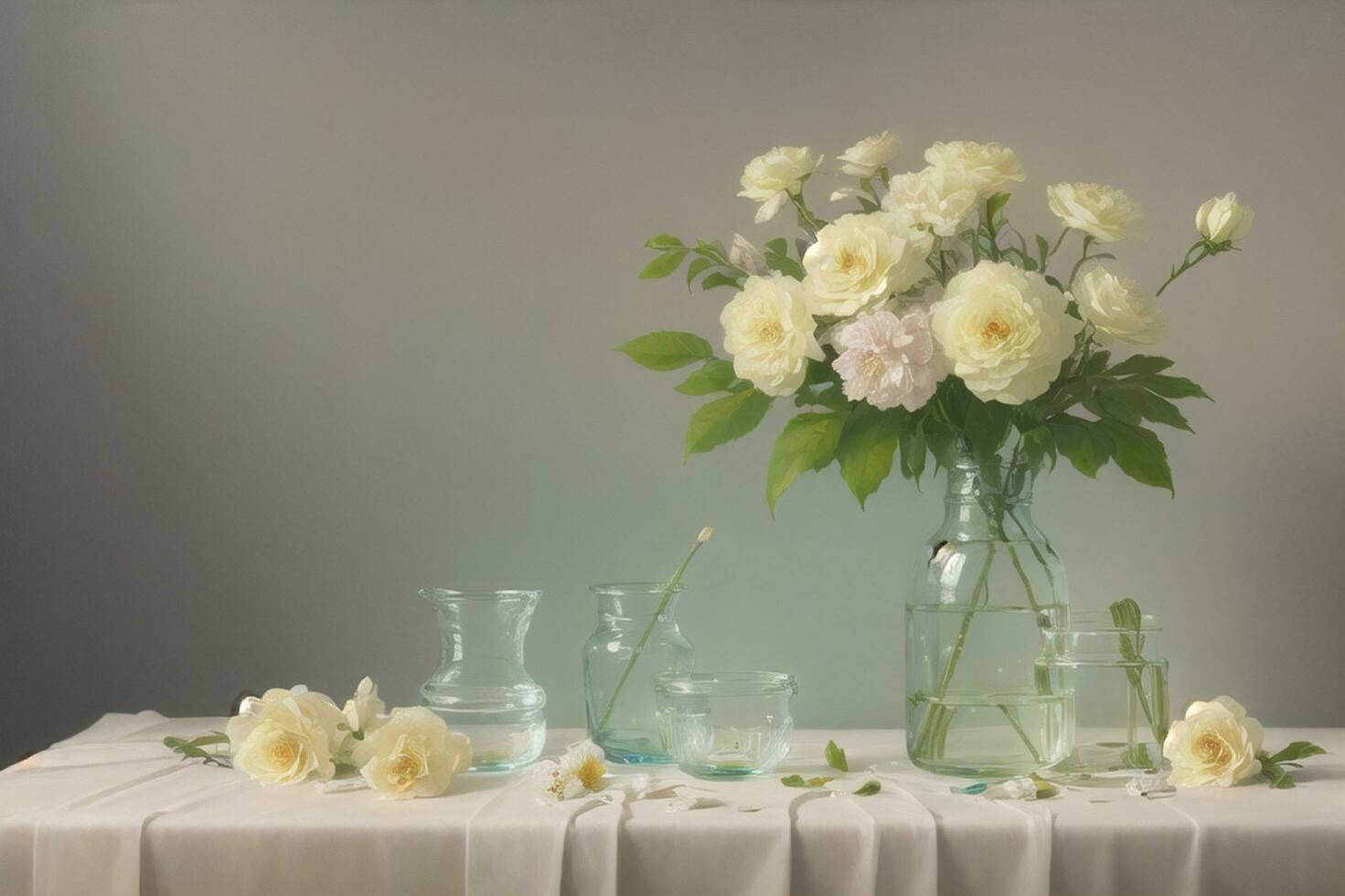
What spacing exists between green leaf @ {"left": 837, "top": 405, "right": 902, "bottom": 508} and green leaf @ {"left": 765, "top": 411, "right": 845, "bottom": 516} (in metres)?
0.02

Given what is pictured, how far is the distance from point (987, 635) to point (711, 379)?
0.36 meters

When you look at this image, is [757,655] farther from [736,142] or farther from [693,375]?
[736,142]

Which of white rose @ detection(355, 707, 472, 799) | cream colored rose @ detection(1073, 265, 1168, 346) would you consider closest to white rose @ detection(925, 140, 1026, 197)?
cream colored rose @ detection(1073, 265, 1168, 346)

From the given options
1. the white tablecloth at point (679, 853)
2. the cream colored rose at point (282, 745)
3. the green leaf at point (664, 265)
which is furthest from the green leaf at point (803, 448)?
the cream colored rose at point (282, 745)

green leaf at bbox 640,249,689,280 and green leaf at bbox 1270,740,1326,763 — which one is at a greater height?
green leaf at bbox 640,249,689,280

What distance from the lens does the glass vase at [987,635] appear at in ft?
3.70

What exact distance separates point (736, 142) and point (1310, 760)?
92 centimetres

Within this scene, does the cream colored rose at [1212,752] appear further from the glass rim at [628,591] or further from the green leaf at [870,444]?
the glass rim at [628,591]

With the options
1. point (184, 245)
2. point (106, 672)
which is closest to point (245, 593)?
point (106, 672)

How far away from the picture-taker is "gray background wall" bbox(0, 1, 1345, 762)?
149cm

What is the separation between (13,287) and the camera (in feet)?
4.94

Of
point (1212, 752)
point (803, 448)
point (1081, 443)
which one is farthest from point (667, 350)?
point (1212, 752)

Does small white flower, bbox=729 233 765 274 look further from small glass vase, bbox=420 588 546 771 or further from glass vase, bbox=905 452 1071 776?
small glass vase, bbox=420 588 546 771

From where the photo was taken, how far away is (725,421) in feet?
4.08
